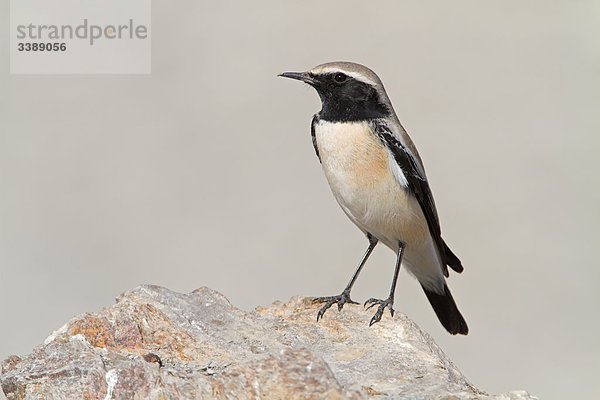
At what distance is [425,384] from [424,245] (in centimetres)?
264

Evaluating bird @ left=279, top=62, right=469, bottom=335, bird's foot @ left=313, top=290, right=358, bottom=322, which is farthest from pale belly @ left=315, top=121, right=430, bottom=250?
bird's foot @ left=313, top=290, right=358, bottom=322

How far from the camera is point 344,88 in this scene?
669 cm

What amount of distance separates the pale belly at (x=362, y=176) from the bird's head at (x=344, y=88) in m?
0.10

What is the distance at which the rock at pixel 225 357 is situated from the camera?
13.5 ft

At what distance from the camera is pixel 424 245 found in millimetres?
7227

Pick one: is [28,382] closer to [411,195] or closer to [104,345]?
[104,345]

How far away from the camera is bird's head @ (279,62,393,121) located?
→ 668cm

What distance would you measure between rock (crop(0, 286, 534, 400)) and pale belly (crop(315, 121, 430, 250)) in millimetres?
721

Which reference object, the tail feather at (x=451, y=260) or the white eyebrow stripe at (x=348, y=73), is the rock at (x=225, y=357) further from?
the white eyebrow stripe at (x=348, y=73)

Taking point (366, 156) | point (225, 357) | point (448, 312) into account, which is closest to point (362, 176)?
point (366, 156)

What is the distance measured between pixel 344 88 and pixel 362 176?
65 centimetres

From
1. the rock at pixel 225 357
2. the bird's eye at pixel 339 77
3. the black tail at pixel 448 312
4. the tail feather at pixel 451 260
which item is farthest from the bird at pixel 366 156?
the black tail at pixel 448 312

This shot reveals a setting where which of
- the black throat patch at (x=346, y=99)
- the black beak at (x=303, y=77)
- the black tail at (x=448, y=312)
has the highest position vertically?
the black beak at (x=303, y=77)

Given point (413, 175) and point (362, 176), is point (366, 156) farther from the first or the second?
point (413, 175)
